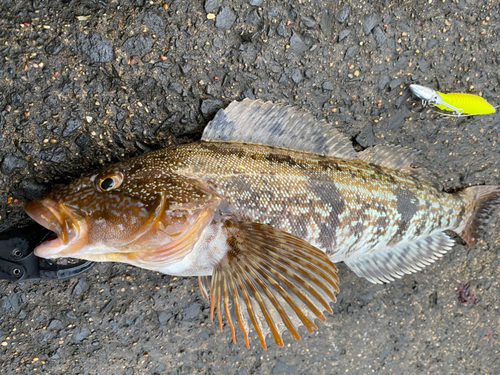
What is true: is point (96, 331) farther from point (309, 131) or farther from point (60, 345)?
point (309, 131)

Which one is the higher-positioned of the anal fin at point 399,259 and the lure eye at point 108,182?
the lure eye at point 108,182


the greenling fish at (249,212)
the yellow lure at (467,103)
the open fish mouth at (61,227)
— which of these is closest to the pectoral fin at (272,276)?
the greenling fish at (249,212)

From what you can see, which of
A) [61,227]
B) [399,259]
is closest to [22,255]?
[61,227]

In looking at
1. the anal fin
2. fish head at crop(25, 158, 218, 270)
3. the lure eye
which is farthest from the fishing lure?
the lure eye

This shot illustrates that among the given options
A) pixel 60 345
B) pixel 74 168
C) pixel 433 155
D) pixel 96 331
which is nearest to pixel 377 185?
pixel 433 155

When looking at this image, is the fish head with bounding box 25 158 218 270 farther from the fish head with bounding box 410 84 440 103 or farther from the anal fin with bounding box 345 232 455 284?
the fish head with bounding box 410 84 440 103

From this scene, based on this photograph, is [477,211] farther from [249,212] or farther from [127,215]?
[127,215]

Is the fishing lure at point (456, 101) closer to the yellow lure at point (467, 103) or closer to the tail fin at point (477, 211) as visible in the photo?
the yellow lure at point (467, 103)
